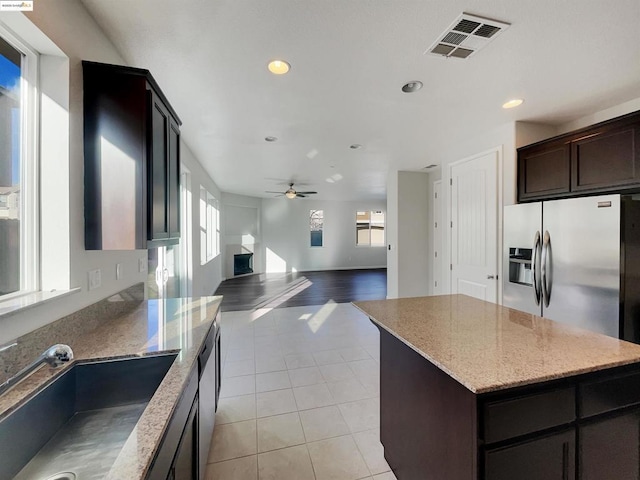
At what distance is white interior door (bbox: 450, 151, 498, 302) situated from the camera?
324 cm

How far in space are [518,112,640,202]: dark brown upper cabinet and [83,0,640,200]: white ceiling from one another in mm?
372

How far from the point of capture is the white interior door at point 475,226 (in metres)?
3.24

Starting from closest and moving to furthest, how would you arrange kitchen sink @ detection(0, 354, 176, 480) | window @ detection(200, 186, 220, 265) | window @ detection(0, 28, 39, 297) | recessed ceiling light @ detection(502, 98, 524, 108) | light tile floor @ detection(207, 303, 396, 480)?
kitchen sink @ detection(0, 354, 176, 480) → window @ detection(0, 28, 39, 297) → light tile floor @ detection(207, 303, 396, 480) → recessed ceiling light @ detection(502, 98, 524, 108) → window @ detection(200, 186, 220, 265)

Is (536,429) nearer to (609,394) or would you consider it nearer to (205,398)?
(609,394)

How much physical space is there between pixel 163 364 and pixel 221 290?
5.76 metres

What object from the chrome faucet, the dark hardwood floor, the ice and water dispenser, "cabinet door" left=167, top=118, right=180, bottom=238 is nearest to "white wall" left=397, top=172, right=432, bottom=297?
the dark hardwood floor

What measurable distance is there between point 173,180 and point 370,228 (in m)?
→ 9.40

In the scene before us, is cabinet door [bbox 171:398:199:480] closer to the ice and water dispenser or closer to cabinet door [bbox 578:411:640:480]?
cabinet door [bbox 578:411:640:480]

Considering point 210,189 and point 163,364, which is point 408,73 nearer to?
point 163,364

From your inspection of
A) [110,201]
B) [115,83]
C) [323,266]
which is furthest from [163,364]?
[323,266]

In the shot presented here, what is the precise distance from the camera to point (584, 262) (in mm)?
2203

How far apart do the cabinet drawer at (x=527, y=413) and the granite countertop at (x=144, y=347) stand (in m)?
1.12

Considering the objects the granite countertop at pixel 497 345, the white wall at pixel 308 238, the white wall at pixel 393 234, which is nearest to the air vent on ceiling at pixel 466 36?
the granite countertop at pixel 497 345

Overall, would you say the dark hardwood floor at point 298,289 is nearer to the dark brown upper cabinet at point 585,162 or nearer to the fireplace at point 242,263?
the fireplace at point 242,263
